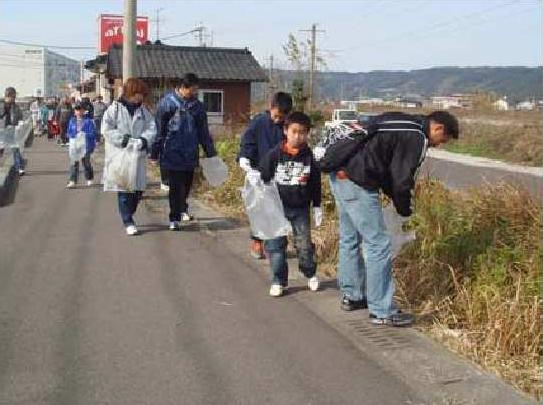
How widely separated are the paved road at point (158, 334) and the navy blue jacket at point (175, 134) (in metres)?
0.97

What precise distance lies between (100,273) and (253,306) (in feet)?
5.61

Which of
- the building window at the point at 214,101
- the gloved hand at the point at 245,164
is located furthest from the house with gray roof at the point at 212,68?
the gloved hand at the point at 245,164

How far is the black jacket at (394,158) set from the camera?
16.4ft

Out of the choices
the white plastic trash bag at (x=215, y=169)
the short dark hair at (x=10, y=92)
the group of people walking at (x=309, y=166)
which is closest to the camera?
the group of people walking at (x=309, y=166)

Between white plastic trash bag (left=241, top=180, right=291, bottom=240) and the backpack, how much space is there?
73cm

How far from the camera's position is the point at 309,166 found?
6.09 meters

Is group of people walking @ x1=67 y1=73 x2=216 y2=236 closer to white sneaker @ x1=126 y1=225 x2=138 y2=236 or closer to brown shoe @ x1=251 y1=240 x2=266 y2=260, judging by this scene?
white sneaker @ x1=126 y1=225 x2=138 y2=236

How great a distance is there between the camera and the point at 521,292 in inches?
213

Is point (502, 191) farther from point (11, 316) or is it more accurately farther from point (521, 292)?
point (11, 316)

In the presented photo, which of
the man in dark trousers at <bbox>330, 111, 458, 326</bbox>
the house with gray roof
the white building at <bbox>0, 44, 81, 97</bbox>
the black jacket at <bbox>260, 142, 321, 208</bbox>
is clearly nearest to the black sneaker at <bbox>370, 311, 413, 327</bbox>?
the man in dark trousers at <bbox>330, 111, 458, 326</bbox>

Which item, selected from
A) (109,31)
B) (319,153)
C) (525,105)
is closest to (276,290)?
(319,153)

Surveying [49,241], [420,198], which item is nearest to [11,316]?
[49,241]

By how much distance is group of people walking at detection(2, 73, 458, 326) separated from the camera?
5.11 metres

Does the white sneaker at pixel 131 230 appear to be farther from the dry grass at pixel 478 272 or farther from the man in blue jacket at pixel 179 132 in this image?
the dry grass at pixel 478 272
